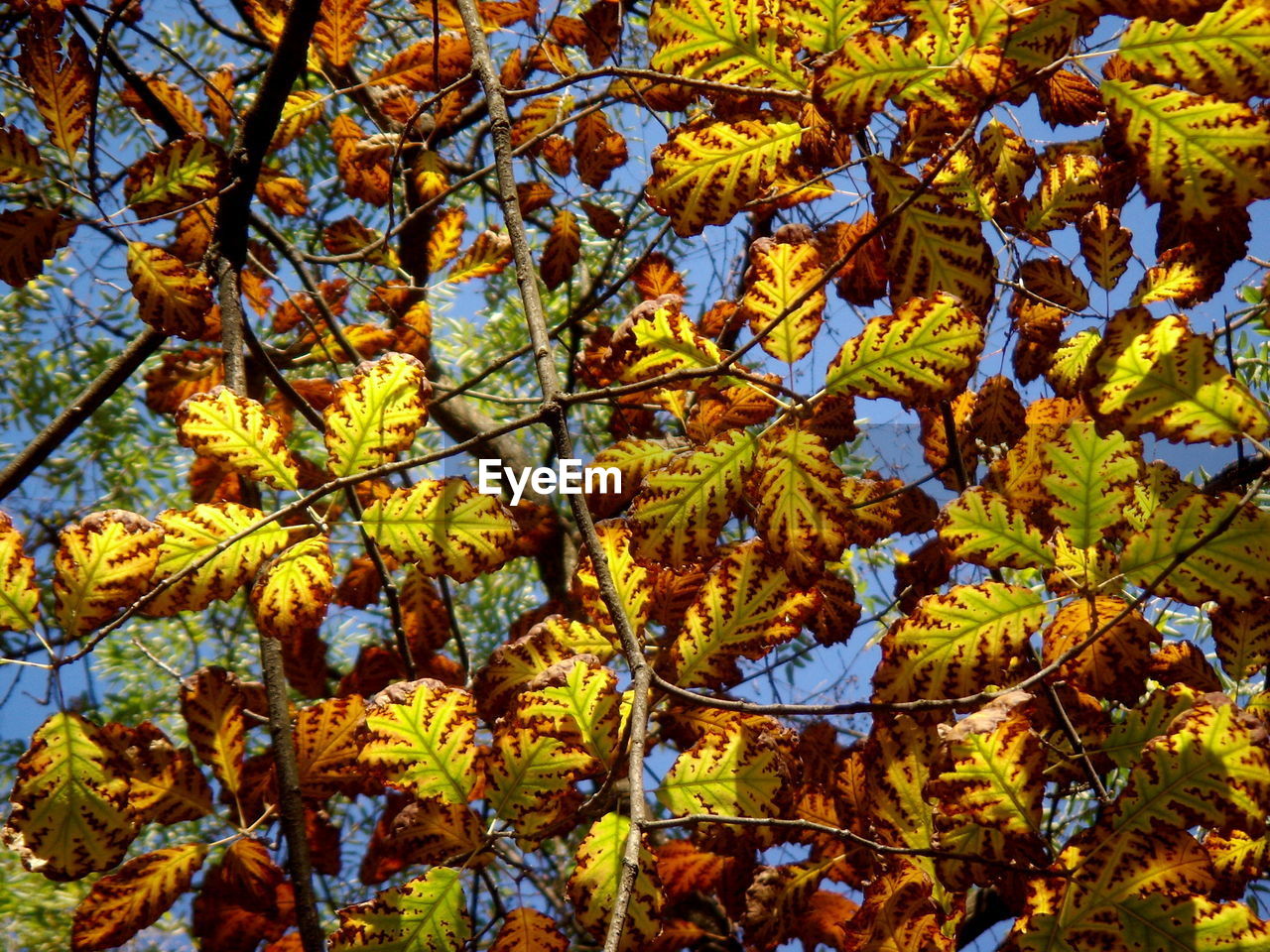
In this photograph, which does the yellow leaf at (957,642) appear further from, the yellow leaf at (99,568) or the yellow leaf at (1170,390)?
the yellow leaf at (99,568)

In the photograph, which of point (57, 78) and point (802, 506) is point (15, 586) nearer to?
point (57, 78)

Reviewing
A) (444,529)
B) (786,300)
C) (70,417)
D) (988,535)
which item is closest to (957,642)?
(988,535)

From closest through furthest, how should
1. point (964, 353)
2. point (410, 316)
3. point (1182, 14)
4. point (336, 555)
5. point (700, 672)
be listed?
1. point (1182, 14)
2. point (964, 353)
3. point (700, 672)
4. point (410, 316)
5. point (336, 555)

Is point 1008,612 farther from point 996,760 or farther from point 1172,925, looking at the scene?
point 1172,925

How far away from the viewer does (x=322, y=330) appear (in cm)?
203

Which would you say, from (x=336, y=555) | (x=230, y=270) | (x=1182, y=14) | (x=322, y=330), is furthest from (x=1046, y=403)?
(x=336, y=555)

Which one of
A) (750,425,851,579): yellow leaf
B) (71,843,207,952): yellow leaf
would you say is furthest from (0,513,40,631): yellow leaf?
(750,425,851,579): yellow leaf

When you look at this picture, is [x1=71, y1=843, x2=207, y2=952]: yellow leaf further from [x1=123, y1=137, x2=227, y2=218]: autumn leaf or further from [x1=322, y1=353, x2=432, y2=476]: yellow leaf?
[x1=123, y1=137, x2=227, y2=218]: autumn leaf

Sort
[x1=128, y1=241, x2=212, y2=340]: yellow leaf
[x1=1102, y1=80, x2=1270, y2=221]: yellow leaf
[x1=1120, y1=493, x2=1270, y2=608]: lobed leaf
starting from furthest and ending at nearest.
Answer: [x1=128, y1=241, x2=212, y2=340]: yellow leaf < [x1=1120, y1=493, x2=1270, y2=608]: lobed leaf < [x1=1102, y1=80, x2=1270, y2=221]: yellow leaf

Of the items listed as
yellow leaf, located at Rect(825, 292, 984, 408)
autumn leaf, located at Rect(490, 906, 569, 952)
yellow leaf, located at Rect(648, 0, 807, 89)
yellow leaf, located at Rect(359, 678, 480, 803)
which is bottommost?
autumn leaf, located at Rect(490, 906, 569, 952)

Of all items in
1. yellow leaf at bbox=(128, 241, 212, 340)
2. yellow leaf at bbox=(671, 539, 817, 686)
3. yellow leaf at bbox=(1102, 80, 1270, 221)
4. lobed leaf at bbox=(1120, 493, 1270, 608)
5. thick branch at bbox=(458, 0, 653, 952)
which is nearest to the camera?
thick branch at bbox=(458, 0, 653, 952)

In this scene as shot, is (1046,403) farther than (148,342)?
Yes

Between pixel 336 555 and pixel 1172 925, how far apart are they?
2018 mm

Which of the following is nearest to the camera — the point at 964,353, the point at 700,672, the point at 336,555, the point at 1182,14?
the point at 1182,14
